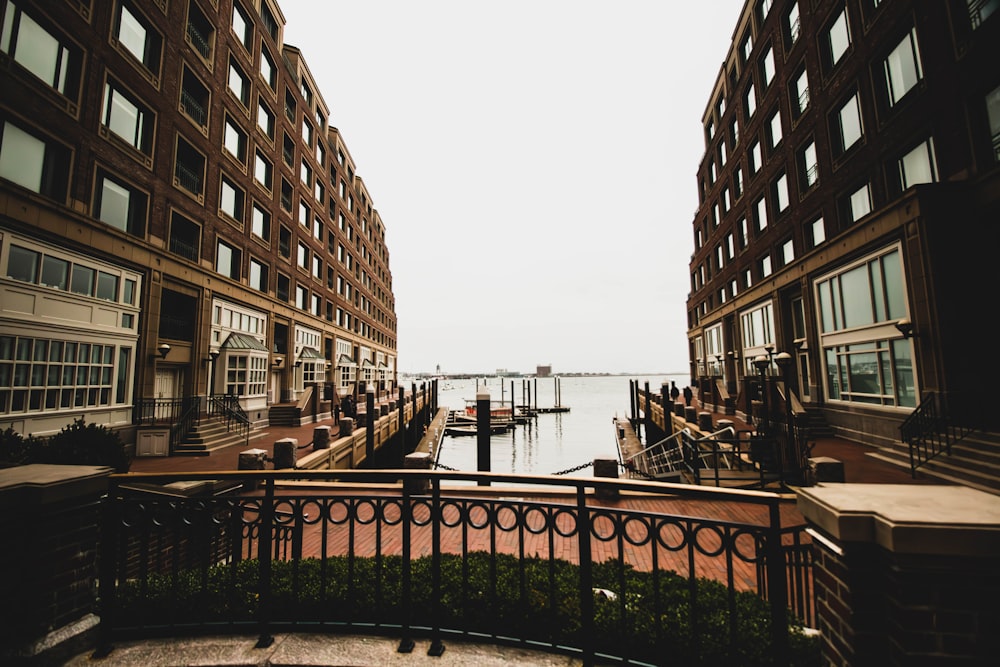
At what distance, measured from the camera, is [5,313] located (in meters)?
11.0

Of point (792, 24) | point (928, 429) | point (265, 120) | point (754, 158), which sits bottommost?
point (928, 429)

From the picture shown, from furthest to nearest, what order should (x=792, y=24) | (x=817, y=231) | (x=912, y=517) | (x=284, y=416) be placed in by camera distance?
(x=284, y=416) → (x=792, y=24) → (x=817, y=231) → (x=912, y=517)

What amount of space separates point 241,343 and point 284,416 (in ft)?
16.8

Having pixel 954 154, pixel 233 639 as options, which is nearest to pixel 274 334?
pixel 233 639

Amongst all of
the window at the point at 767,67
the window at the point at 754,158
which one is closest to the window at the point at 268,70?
the window at the point at 767,67

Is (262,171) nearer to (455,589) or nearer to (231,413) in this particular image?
(231,413)

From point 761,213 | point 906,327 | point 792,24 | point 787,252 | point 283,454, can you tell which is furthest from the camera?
point 761,213

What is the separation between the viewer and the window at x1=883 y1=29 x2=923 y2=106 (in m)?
14.1

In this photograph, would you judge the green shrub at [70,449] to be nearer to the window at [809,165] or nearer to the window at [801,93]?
the window at [809,165]

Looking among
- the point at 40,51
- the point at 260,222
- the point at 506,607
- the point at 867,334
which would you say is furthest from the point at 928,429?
the point at 260,222

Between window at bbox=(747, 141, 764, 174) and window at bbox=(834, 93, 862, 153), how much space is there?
827 centimetres

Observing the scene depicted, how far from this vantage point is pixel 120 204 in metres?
15.0

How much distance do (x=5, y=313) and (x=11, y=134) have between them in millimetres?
4944

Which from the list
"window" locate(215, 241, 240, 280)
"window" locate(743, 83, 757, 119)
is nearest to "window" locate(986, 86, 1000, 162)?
"window" locate(743, 83, 757, 119)
